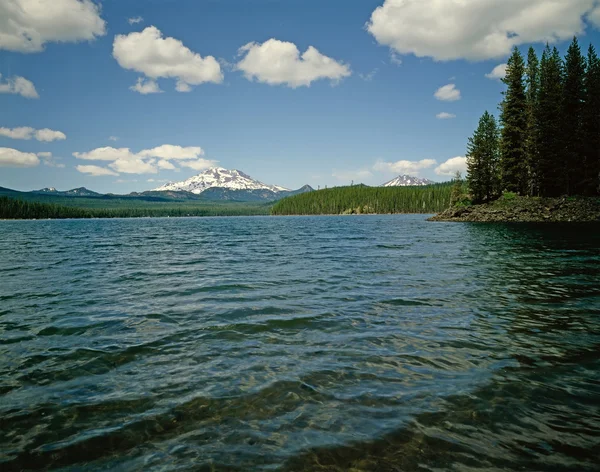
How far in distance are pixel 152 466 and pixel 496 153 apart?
293 feet

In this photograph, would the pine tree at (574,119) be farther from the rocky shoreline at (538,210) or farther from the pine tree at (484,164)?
the pine tree at (484,164)

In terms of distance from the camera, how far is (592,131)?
58.8 metres

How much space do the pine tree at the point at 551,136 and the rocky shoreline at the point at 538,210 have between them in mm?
4054

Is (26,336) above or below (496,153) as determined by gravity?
below

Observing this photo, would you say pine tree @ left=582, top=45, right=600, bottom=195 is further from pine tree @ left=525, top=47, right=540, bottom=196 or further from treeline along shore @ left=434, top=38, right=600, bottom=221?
pine tree @ left=525, top=47, right=540, bottom=196

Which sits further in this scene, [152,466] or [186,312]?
[186,312]

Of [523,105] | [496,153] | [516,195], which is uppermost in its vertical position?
[523,105]

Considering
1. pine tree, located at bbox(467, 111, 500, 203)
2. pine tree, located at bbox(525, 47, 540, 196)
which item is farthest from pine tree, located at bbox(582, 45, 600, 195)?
pine tree, located at bbox(467, 111, 500, 203)

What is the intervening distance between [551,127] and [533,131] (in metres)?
2.77

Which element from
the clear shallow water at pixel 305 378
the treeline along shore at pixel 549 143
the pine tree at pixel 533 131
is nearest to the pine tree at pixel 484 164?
the treeline along shore at pixel 549 143

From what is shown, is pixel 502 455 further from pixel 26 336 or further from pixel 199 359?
pixel 26 336

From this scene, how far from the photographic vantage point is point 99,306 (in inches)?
504

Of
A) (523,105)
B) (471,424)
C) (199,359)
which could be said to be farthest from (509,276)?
(523,105)

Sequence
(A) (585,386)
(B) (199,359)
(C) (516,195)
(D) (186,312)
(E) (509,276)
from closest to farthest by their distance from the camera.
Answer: (A) (585,386), (B) (199,359), (D) (186,312), (E) (509,276), (C) (516,195)
